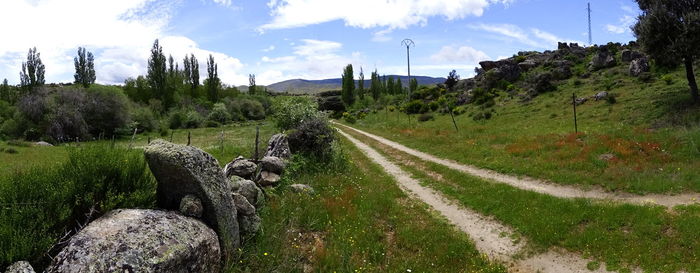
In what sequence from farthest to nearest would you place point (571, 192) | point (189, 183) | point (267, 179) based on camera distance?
point (571, 192) < point (267, 179) < point (189, 183)

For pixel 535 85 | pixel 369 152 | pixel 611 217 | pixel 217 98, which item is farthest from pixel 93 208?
pixel 217 98

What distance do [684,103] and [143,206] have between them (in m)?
36.2

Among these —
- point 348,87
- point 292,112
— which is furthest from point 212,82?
point 292,112

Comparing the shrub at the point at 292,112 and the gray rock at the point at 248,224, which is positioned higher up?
the shrub at the point at 292,112

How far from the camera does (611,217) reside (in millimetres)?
11461

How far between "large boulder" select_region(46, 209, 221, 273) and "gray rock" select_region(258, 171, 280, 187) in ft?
21.1

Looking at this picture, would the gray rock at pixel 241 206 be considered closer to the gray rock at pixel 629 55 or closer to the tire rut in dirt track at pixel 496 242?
the tire rut in dirt track at pixel 496 242

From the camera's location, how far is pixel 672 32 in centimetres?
2833

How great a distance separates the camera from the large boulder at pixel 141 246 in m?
5.64

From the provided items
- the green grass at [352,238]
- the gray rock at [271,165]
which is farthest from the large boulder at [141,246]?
the gray rock at [271,165]

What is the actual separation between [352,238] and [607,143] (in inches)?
661

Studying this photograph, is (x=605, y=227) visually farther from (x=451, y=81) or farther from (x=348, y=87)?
(x=348, y=87)

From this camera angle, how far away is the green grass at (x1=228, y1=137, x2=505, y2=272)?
9.13 metres

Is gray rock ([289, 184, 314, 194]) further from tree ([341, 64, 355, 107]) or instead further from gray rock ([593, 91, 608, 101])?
tree ([341, 64, 355, 107])
